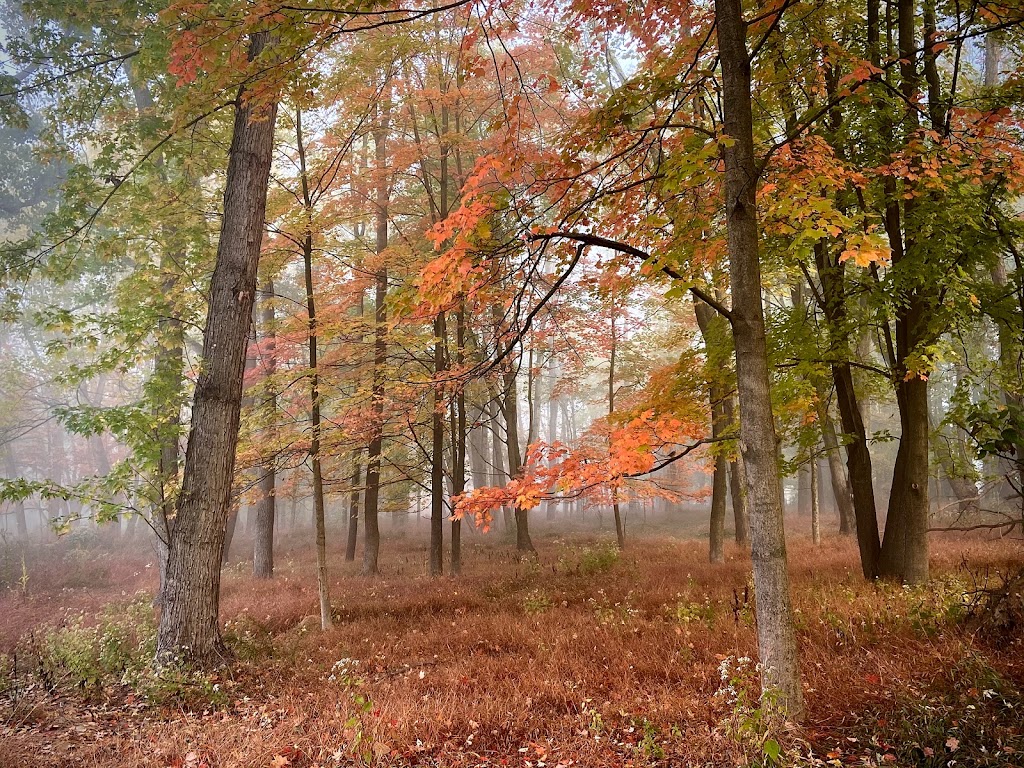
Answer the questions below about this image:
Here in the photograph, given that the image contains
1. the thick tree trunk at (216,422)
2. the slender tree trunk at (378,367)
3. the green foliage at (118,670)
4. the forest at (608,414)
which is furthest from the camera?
Result: the slender tree trunk at (378,367)

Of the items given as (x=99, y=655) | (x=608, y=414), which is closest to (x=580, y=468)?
(x=608, y=414)

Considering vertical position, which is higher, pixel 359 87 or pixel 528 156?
pixel 359 87

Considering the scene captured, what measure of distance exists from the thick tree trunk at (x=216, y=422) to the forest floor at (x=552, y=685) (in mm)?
660

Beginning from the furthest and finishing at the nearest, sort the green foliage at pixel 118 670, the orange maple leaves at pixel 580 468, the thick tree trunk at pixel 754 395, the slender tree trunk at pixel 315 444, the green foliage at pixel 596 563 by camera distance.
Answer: the green foliage at pixel 596 563 → the slender tree trunk at pixel 315 444 → the green foliage at pixel 118 670 → the orange maple leaves at pixel 580 468 → the thick tree trunk at pixel 754 395

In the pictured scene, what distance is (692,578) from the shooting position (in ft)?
31.4

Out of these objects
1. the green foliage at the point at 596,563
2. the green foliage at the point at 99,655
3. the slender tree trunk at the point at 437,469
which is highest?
the slender tree trunk at the point at 437,469

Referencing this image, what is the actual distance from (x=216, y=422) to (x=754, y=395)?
6.60 m

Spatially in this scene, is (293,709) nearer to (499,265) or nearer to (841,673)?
(499,265)

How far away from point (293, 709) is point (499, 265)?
464 cm

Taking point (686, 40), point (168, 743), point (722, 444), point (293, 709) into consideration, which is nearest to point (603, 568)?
point (722, 444)

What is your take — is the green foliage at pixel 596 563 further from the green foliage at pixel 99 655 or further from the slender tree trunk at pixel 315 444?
the green foliage at pixel 99 655

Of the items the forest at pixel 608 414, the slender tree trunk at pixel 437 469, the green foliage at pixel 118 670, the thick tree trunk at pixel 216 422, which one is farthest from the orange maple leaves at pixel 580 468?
the slender tree trunk at pixel 437 469

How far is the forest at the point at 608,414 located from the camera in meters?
3.84

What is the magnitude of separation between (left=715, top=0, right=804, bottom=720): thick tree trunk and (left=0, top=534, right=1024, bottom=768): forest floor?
0.42 meters
